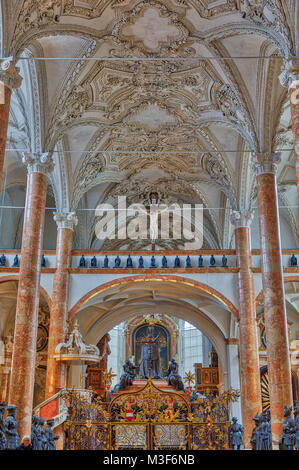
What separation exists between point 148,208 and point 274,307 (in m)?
11.7

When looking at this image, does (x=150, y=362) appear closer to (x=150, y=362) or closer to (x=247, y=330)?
(x=150, y=362)

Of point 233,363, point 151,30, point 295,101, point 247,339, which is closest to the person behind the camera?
point 295,101

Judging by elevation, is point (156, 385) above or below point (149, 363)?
below

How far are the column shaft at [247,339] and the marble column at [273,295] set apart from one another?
4.00 metres

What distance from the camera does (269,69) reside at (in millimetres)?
13039

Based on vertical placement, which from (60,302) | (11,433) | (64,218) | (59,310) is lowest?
(11,433)

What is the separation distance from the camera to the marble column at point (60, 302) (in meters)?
15.8

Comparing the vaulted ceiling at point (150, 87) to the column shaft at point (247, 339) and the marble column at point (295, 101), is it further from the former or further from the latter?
the column shaft at point (247, 339)

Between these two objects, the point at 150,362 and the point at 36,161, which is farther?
the point at 150,362

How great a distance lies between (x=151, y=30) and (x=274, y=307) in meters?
7.35

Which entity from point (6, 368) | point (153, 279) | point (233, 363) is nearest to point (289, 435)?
point (153, 279)

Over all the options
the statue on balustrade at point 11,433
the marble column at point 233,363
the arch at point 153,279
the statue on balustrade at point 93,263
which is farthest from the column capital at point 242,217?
the statue on balustrade at point 11,433

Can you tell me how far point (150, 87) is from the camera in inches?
613

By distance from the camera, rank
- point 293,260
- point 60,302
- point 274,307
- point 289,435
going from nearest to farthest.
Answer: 1. point 289,435
2. point 274,307
3. point 60,302
4. point 293,260
